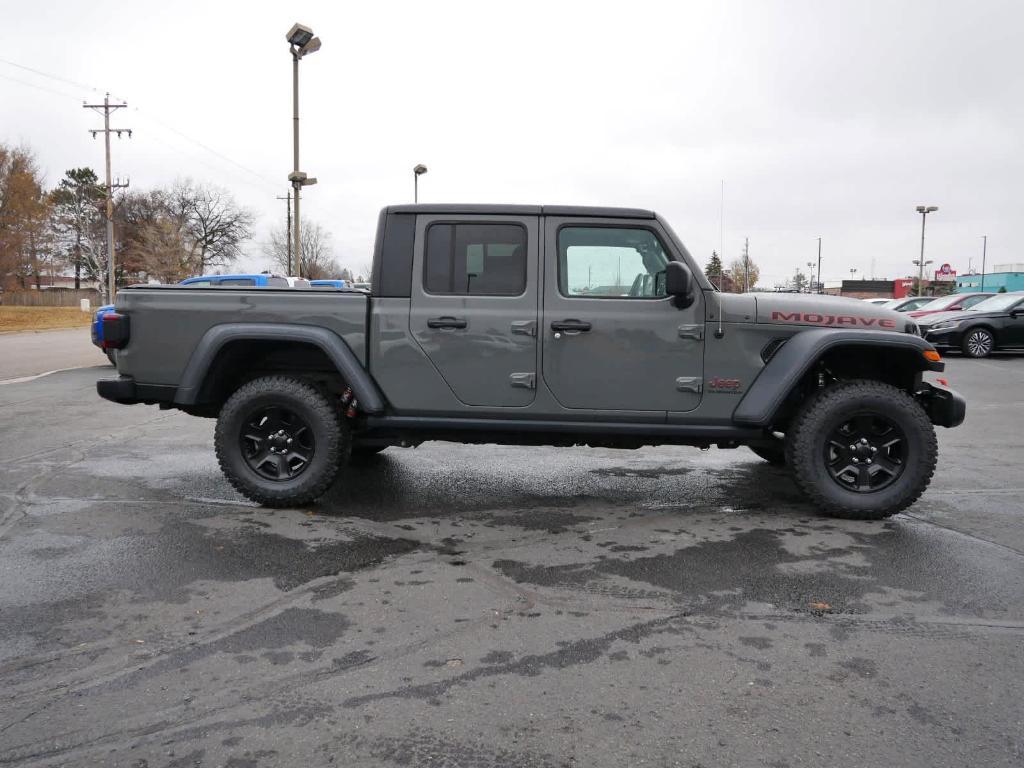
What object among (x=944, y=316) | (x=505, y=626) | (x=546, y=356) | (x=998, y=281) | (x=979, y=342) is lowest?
(x=505, y=626)

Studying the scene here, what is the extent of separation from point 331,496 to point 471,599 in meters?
2.29

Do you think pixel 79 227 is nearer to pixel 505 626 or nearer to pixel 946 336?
pixel 946 336

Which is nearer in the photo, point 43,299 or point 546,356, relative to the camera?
point 546,356

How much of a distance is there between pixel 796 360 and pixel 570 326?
141 centimetres

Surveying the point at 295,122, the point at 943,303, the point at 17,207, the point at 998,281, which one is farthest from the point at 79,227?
the point at 998,281

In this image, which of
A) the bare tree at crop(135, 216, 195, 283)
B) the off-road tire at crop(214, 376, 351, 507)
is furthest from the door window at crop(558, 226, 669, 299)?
the bare tree at crop(135, 216, 195, 283)

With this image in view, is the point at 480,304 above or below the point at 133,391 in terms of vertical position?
above

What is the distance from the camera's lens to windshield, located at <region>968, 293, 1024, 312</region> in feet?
60.2

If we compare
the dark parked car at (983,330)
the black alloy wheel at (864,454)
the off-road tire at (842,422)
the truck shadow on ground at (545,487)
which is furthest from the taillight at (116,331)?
the dark parked car at (983,330)

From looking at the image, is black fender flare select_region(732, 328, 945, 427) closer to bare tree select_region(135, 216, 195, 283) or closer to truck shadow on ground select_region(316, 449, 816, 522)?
truck shadow on ground select_region(316, 449, 816, 522)

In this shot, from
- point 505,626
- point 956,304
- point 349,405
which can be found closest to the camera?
point 505,626

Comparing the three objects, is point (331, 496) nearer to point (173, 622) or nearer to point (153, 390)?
point (153, 390)

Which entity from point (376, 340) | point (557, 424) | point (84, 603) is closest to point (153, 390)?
point (376, 340)

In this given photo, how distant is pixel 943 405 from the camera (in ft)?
17.1
